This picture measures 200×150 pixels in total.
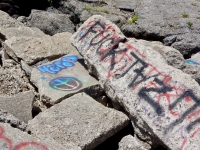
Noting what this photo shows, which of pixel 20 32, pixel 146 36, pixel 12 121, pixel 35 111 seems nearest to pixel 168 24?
pixel 146 36

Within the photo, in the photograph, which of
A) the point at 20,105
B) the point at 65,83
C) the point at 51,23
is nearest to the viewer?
the point at 20,105

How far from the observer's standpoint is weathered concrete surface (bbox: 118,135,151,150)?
135 inches

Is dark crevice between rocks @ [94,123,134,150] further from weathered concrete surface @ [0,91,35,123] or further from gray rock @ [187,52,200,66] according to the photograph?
gray rock @ [187,52,200,66]

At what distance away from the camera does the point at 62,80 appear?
415cm

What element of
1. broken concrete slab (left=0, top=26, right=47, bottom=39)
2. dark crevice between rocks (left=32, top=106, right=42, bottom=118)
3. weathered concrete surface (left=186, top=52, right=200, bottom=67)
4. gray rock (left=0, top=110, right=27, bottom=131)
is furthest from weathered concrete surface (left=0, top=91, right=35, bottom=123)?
weathered concrete surface (left=186, top=52, right=200, bottom=67)

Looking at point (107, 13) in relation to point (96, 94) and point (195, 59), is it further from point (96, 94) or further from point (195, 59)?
point (96, 94)

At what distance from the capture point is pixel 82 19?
5918 millimetres

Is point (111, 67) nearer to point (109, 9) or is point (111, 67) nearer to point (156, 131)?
point (156, 131)

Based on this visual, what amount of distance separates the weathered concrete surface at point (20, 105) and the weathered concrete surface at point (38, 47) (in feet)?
2.86

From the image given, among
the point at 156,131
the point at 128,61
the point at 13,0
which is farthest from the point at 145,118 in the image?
the point at 13,0

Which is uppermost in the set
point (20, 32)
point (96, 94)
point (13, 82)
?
point (96, 94)

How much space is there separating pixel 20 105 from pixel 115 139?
0.95m

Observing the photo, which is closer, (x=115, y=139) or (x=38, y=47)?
(x=115, y=139)

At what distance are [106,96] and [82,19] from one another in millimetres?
2145
